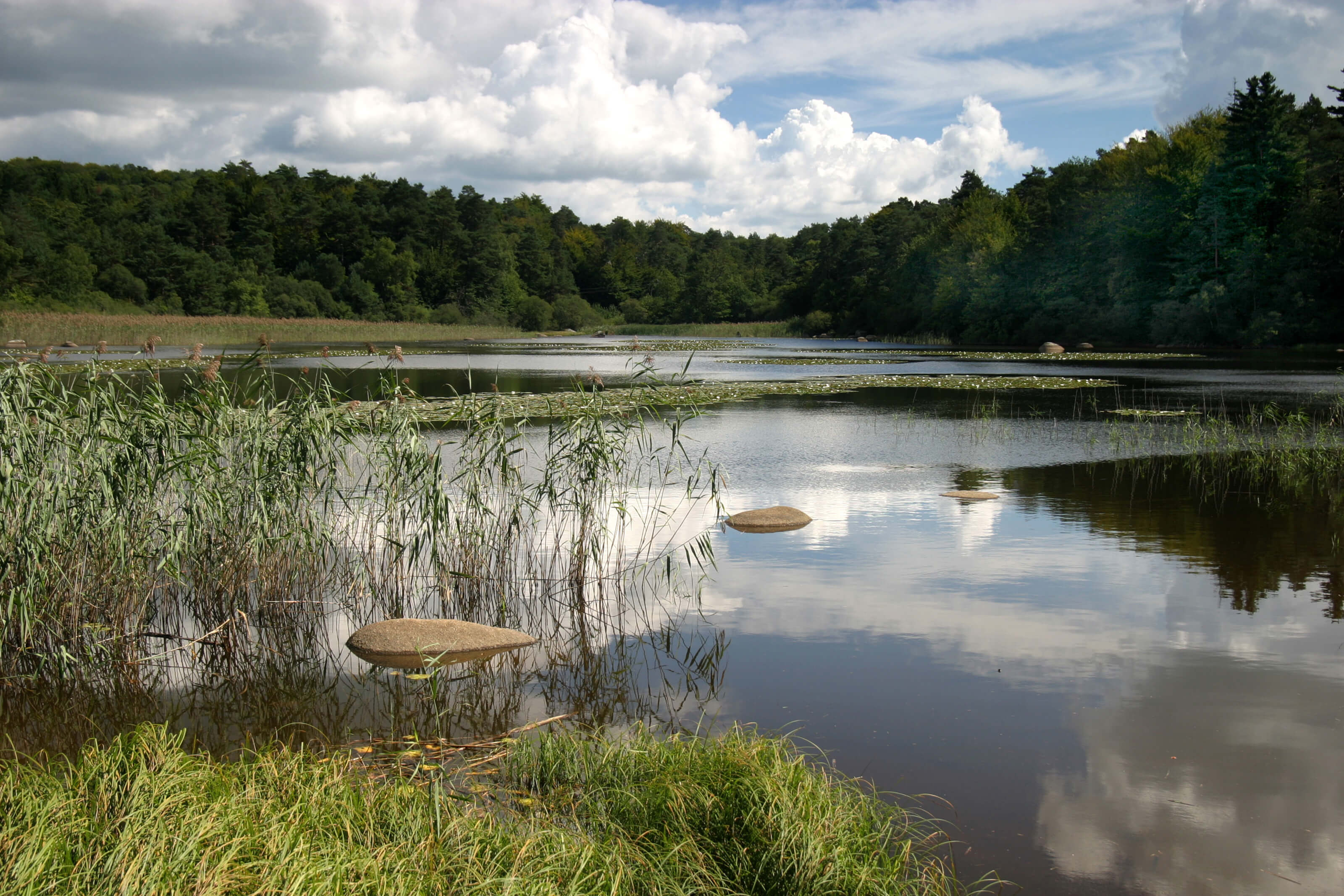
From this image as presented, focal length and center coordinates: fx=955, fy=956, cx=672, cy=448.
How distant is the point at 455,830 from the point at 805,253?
4681 inches

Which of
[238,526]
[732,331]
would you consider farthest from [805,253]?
[238,526]

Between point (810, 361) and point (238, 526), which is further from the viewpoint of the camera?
point (810, 361)

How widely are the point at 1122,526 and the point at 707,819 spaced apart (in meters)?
7.85

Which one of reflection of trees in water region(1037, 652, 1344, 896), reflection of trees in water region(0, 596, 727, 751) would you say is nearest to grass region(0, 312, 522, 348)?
reflection of trees in water region(0, 596, 727, 751)

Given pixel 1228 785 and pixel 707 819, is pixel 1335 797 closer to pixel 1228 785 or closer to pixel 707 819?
pixel 1228 785

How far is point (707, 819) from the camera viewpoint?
351cm

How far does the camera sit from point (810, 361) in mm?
42844

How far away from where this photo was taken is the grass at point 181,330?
1678 inches

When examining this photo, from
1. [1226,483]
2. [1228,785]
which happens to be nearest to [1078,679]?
[1228,785]

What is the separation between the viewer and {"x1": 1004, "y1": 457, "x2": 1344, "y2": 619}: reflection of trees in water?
7875 mm

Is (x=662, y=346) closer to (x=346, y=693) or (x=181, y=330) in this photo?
(x=181, y=330)

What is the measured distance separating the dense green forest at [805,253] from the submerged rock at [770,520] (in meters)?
41.2

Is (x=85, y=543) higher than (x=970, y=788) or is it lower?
higher

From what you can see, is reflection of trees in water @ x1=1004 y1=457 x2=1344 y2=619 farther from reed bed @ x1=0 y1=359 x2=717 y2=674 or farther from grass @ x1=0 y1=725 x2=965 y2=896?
grass @ x1=0 y1=725 x2=965 y2=896
